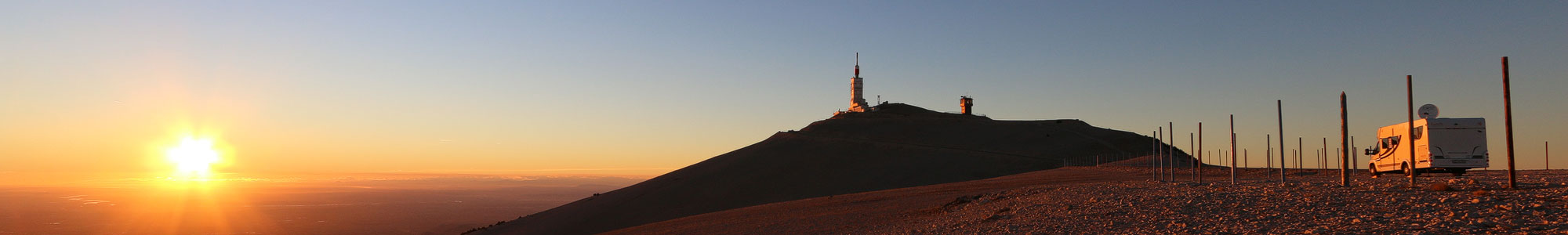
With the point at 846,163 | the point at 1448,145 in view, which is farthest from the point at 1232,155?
the point at 846,163

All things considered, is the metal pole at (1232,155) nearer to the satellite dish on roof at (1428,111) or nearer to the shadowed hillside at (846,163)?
the satellite dish on roof at (1428,111)

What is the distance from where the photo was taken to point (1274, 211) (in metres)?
18.9

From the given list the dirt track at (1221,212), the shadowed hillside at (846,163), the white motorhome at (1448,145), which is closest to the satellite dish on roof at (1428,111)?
the white motorhome at (1448,145)

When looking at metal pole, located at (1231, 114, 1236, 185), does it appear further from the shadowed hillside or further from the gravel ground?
the shadowed hillside

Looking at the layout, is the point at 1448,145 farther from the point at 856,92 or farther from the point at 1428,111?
the point at 856,92

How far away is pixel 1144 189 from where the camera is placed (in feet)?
88.5

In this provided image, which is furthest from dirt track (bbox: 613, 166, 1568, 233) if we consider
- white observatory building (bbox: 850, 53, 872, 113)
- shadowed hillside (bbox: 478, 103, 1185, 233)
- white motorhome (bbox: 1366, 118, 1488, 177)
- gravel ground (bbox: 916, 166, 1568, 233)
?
white observatory building (bbox: 850, 53, 872, 113)

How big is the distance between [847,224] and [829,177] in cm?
3819

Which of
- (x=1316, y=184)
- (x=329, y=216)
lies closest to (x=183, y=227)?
(x=329, y=216)

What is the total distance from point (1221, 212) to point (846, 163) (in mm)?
59551

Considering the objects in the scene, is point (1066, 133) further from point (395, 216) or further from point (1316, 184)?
point (395, 216)

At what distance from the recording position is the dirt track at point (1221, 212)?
628 inches

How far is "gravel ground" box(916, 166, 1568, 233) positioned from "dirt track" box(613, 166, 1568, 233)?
3 cm

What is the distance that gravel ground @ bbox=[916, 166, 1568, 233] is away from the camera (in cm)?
1574
